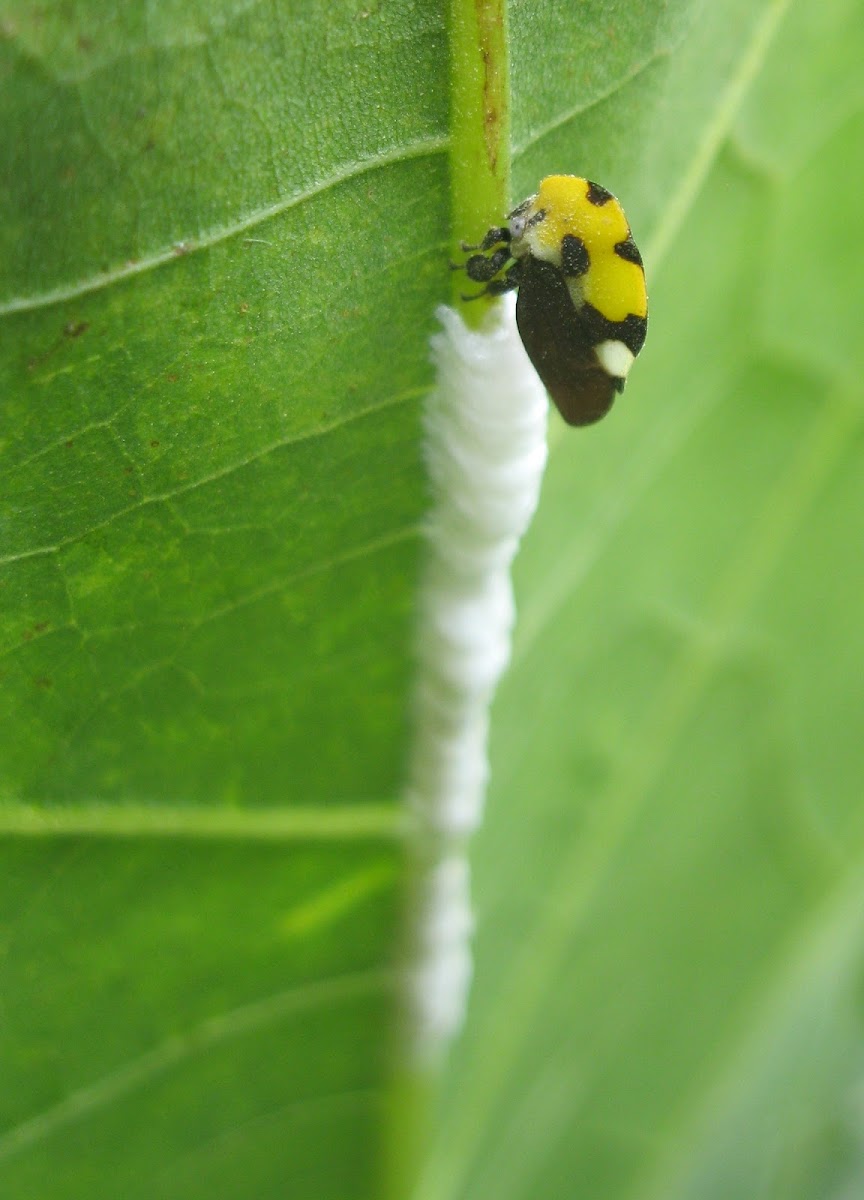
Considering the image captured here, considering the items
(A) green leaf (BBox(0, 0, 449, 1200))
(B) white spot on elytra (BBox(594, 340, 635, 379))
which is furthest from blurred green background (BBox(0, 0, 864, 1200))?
(B) white spot on elytra (BBox(594, 340, 635, 379))

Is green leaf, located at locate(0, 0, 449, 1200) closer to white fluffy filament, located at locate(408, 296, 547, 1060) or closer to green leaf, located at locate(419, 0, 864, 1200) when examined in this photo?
white fluffy filament, located at locate(408, 296, 547, 1060)

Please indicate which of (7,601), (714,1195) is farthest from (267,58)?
(714,1195)

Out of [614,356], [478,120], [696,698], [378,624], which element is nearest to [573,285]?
[614,356]

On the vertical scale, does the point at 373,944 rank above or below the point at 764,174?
below

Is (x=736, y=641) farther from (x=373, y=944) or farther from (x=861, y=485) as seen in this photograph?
(x=373, y=944)

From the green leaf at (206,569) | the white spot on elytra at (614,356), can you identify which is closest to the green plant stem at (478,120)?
the green leaf at (206,569)

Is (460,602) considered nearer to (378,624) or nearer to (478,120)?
(378,624)

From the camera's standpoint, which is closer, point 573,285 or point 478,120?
point 478,120
